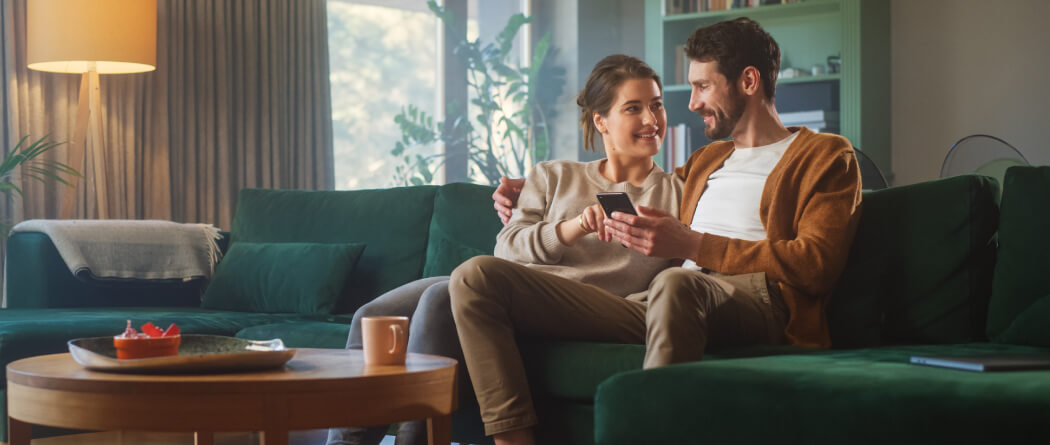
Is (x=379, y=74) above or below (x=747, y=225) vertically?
above

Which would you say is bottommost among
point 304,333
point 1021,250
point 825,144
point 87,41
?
point 304,333

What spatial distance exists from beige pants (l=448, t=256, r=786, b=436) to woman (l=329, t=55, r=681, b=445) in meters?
0.15

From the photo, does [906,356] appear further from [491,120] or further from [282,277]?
[491,120]

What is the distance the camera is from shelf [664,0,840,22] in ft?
15.1

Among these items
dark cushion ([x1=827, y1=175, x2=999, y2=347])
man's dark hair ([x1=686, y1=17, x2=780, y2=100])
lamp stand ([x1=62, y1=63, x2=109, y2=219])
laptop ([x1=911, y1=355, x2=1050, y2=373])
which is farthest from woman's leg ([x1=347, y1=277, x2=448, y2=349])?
lamp stand ([x1=62, y1=63, x2=109, y2=219])

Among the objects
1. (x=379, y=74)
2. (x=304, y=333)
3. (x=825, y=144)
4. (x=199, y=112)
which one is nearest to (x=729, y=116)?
(x=825, y=144)

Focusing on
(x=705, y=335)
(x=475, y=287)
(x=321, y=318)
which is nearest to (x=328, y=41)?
(x=321, y=318)

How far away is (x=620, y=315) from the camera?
2.08m

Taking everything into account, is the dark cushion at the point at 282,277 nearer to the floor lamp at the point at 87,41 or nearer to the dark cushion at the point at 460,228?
the dark cushion at the point at 460,228

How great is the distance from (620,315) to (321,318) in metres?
1.19

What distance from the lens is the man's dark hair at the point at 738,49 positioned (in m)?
2.29

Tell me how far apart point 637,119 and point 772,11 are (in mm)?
2652

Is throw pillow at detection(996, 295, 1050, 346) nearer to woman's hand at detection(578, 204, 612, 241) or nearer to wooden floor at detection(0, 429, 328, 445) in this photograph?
woman's hand at detection(578, 204, 612, 241)

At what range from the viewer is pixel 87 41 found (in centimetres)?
361
